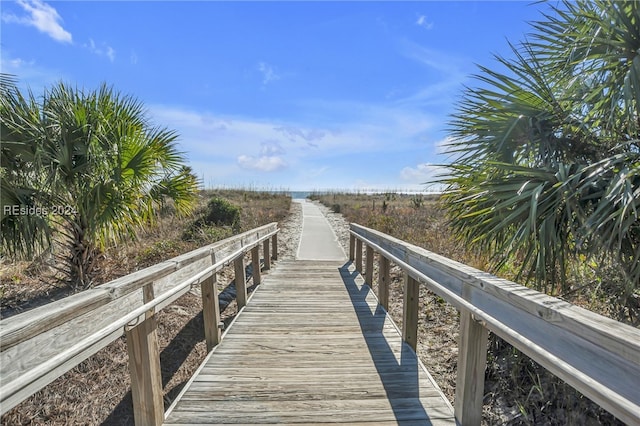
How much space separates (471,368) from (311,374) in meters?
1.30

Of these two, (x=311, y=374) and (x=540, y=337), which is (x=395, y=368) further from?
(x=540, y=337)

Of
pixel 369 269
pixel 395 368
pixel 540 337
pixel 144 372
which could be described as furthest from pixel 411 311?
pixel 144 372

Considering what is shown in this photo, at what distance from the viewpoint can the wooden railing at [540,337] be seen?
1.01 meters

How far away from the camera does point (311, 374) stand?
261 centimetres

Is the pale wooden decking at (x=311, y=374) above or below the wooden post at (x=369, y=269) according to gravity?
below

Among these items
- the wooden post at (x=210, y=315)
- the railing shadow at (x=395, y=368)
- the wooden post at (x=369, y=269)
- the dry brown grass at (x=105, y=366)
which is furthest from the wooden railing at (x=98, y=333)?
the wooden post at (x=369, y=269)

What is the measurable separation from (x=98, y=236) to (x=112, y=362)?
2017 mm

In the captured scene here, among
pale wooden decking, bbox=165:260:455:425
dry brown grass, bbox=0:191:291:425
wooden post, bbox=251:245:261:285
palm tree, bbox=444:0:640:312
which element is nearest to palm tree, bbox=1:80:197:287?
dry brown grass, bbox=0:191:291:425

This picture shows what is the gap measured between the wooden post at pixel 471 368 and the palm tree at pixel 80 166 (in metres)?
4.55

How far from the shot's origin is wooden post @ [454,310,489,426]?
1874 millimetres

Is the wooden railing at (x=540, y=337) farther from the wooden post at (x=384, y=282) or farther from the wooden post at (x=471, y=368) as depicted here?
the wooden post at (x=384, y=282)

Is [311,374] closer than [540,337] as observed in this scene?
No

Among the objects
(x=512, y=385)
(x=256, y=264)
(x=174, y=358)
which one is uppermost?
(x=256, y=264)

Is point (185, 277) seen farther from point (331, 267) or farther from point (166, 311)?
point (331, 267)
